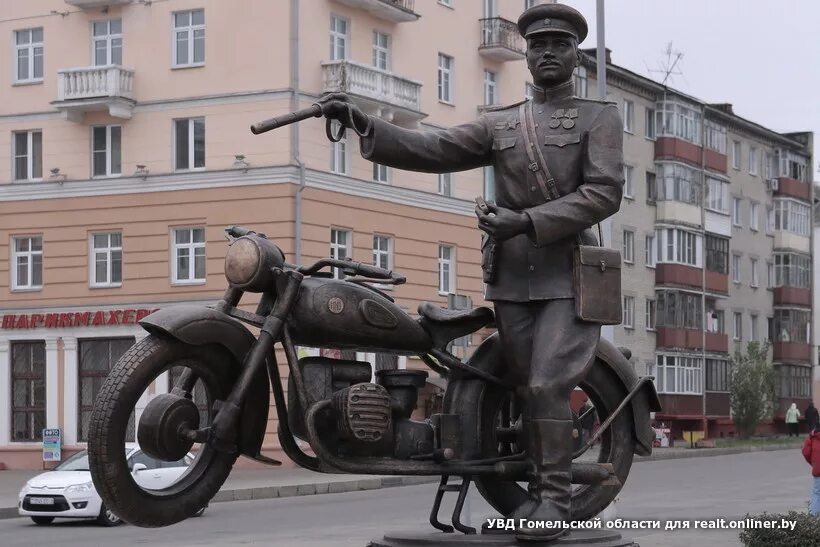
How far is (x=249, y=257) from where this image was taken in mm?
6602

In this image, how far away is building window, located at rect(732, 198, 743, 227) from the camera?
6981 centimetres

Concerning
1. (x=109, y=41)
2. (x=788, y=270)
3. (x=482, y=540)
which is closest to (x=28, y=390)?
(x=109, y=41)

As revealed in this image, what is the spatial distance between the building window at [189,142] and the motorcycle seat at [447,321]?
108 feet

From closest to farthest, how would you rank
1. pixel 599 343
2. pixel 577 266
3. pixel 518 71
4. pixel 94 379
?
1. pixel 577 266
2. pixel 599 343
3. pixel 94 379
4. pixel 518 71

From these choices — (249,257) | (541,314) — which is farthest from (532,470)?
(249,257)

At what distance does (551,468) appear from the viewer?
278 inches

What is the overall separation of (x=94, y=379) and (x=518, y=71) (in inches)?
646

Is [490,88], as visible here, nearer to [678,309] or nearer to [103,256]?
[103,256]

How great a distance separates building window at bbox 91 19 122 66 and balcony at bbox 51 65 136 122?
0.79m

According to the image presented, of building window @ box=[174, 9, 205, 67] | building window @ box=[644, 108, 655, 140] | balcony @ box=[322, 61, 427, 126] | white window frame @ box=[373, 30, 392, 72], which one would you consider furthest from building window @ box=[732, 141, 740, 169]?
building window @ box=[174, 9, 205, 67]

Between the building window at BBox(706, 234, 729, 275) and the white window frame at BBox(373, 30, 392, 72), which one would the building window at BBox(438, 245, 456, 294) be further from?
the building window at BBox(706, 234, 729, 275)

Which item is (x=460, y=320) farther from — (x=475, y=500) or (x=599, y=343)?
(x=475, y=500)

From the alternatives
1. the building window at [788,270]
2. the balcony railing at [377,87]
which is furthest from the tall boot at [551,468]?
the building window at [788,270]

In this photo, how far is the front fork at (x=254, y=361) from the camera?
6.40 m
